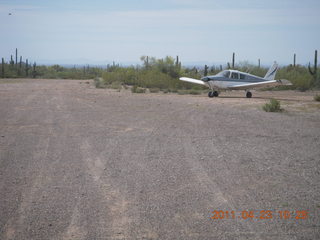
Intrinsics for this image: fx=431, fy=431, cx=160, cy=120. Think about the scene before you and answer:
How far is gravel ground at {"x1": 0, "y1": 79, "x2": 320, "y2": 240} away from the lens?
476 centimetres

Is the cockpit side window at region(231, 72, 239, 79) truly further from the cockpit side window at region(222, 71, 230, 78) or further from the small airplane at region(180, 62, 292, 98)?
the cockpit side window at region(222, 71, 230, 78)

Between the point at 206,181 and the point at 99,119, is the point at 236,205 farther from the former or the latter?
the point at 99,119

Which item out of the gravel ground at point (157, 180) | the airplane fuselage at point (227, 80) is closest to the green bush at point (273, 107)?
the gravel ground at point (157, 180)

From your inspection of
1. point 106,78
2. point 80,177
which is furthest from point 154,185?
point 106,78

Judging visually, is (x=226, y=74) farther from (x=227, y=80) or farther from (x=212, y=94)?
(x=212, y=94)
